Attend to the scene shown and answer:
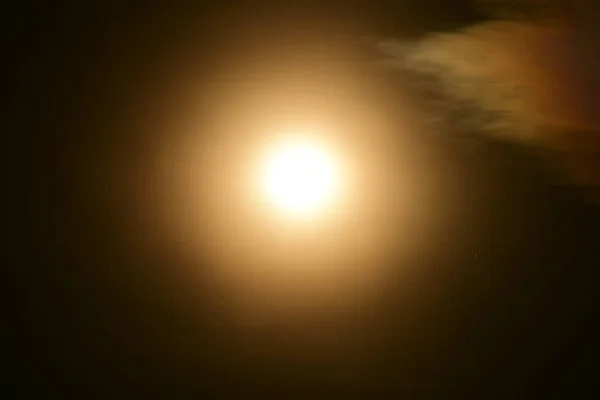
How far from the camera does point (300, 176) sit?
2.29 meters

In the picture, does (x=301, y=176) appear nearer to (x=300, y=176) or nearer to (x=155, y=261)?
(x=300, y=176)

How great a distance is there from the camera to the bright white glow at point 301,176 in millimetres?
2295

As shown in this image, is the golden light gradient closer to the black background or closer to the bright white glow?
the bright white glow

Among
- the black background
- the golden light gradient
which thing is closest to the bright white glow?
the golden light gradient

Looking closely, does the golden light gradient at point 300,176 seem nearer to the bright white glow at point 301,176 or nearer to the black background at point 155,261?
the bright white glow at point 301,176

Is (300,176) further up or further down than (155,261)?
further up

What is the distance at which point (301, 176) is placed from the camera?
229cm

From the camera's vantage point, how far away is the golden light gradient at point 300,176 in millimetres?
2295

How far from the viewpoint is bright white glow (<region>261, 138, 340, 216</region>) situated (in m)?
2.29

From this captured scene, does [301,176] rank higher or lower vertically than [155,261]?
higher

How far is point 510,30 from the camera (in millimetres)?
2334

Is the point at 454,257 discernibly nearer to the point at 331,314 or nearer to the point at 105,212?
the point at 331,314

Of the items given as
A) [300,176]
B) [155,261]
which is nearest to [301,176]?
[300,176]

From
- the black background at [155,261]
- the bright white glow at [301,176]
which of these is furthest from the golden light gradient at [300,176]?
the black background at [155,261]
